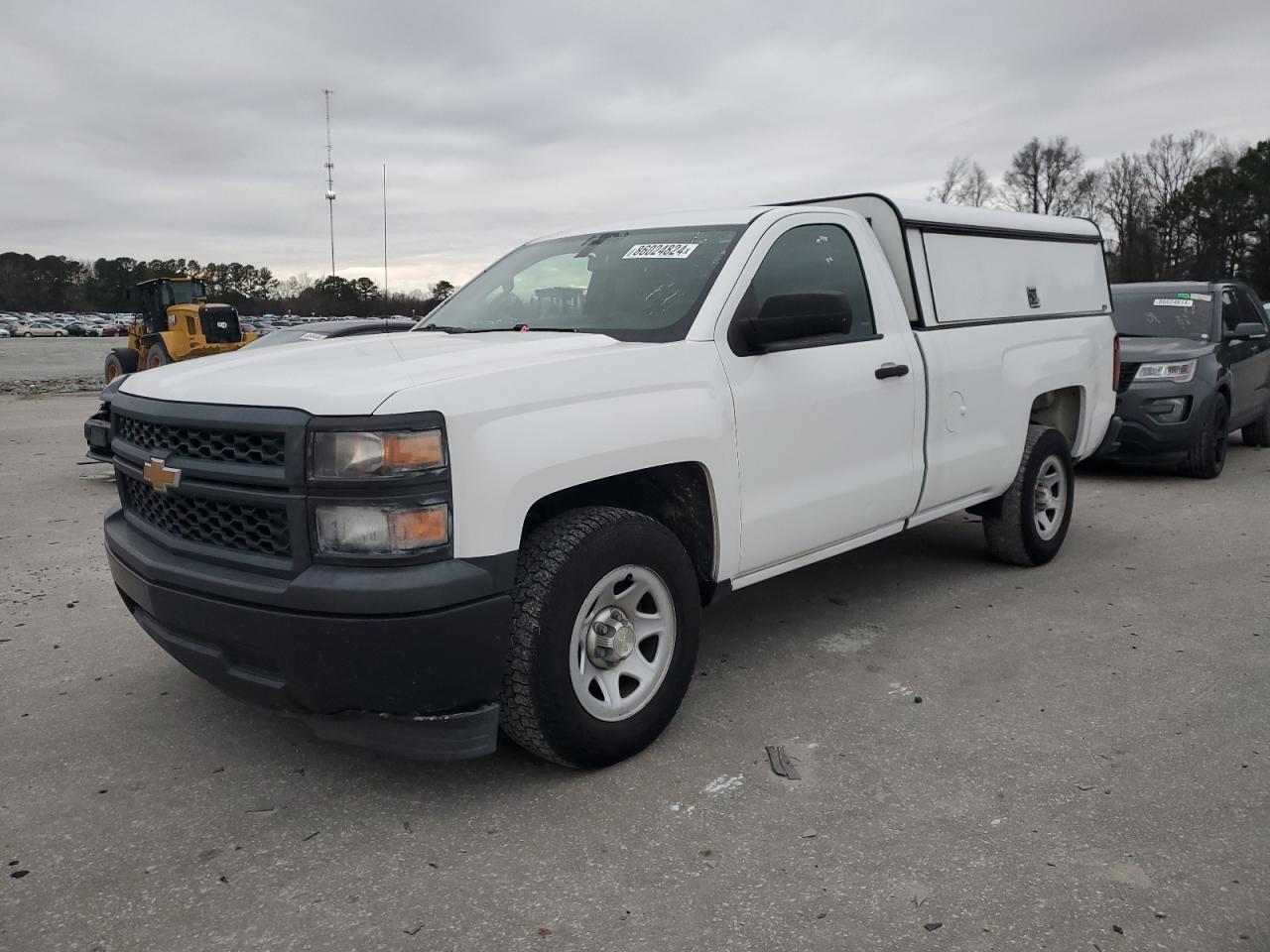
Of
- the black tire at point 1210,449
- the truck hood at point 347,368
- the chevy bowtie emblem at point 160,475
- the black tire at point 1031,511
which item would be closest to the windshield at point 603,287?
the truck hood at point 347,368

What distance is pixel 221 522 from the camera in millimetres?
2982

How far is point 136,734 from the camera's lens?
3.64 meters

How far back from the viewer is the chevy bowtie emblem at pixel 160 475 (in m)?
3.04

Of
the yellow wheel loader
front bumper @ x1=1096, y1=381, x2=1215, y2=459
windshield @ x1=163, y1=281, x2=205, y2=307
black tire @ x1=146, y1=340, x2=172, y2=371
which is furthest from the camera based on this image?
windshield @ x1=163, y1=281, x2=205, y2=307

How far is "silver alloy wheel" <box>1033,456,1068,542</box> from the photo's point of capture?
224 inches

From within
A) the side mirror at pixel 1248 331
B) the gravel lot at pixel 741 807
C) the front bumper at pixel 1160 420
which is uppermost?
the side mirror at pixel 1248 331

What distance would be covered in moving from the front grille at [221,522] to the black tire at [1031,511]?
13.0 feet

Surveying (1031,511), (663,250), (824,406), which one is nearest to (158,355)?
(663,250)

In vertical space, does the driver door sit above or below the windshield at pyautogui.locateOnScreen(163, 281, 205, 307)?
below

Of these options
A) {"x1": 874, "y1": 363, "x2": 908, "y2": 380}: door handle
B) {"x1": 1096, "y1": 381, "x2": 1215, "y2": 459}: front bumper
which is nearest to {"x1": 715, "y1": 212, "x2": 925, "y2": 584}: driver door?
{"x1": 874, "y1": 363, "x2": 908, "y2": 380}: door handle

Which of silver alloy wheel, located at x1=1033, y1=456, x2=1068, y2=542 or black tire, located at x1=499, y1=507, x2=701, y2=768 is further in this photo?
silver alloy wheel, located at x1=1033, y1=456, x2=1068, y2=542

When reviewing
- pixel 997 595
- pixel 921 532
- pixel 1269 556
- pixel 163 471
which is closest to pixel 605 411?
pixel 163 471

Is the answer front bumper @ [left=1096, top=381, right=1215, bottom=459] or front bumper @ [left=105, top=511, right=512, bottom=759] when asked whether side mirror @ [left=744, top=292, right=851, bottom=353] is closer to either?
front bumper @ [left=105, top=511, right=512, bottom=759]

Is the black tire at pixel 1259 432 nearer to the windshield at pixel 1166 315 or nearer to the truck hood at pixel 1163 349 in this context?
the windshield at pixel 1166 315
